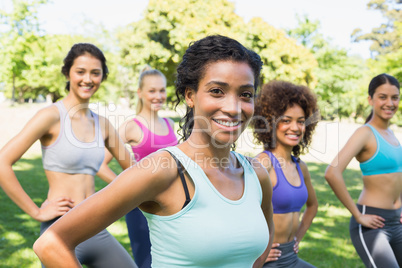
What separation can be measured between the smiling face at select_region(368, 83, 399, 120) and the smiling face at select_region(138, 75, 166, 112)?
105 inches

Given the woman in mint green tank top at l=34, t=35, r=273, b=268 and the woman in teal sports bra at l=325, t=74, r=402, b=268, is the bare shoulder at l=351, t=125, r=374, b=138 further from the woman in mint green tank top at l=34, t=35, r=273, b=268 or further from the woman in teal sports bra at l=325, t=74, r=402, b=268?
the woman in mint green tank top at l=34, t=35, r=273, b=268

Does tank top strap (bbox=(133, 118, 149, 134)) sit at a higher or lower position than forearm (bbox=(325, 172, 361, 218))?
higher

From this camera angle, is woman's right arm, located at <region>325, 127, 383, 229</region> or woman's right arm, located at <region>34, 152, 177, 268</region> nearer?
woman's right arm, located at <region>34, 152, 177, 268</region>

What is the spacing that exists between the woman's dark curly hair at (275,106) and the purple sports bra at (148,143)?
1.32 meters

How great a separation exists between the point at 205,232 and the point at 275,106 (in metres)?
2.19

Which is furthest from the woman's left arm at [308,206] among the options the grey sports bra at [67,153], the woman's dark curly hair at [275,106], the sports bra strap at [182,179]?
the sports bra strap at [182,179]

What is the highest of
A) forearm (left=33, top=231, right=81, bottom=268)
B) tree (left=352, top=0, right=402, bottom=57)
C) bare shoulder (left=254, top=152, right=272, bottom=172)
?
tree (left=352, top=0, right=402, bottom=57)

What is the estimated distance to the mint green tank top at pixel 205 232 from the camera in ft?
5.50

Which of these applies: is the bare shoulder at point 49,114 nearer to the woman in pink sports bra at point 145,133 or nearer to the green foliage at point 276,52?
the woman in pink sports bra at point 145,133

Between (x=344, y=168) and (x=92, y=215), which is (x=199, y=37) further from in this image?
(x=92, y=215)

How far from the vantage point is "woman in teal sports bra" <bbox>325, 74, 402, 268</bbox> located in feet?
12.3

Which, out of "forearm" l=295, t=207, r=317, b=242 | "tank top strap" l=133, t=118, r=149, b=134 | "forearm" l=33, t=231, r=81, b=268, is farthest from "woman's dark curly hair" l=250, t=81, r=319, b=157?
"forearm" l=33, t=231, r=81, b=268

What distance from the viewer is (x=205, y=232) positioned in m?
1.68

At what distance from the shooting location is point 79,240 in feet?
5.37
